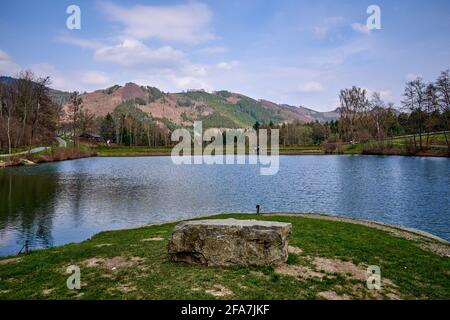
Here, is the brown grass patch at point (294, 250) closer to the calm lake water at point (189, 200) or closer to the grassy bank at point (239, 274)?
the grassy bank at point (239, 274)

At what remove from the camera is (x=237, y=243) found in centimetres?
1215

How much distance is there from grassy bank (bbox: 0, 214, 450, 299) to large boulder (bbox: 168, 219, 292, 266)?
34 cm

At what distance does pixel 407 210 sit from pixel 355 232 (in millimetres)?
13349

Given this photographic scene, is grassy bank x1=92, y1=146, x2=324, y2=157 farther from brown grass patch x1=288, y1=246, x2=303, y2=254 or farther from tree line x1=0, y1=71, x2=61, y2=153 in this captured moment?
brown grass patch x1=288, y1=246, x2=303, y2=254

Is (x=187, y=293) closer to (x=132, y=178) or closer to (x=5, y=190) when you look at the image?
(x=5, y=190)

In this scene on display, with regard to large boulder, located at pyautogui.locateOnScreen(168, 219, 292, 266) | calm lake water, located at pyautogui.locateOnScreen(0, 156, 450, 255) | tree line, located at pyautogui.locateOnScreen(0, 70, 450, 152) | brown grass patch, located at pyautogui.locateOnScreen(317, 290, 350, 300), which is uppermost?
tree line, located at pyautogui.locateOnScreen(0, 70, 450, 152)

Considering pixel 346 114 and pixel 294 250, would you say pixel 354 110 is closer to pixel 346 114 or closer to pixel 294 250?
pixel 346 114

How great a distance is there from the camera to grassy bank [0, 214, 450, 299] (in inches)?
401

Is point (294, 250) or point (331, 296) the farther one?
point (294, 250)

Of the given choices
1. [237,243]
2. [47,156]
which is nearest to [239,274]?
[237,243]

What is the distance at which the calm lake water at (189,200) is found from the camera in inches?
1008

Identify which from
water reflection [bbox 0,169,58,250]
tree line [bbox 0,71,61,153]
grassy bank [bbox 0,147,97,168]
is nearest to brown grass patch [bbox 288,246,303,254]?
water reflection [bbox 0,169,58,250]

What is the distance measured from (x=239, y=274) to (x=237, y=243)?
1177 millimetres
